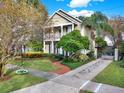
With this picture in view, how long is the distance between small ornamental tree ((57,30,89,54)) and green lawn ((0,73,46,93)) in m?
8.78

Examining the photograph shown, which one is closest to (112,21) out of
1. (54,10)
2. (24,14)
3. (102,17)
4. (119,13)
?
(119,13)

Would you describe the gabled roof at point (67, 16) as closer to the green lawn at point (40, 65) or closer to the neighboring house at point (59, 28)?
the neighboring house at point (59, 28)

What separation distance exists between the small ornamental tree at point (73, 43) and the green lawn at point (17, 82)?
878 cm

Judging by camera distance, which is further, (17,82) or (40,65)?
(40,65)

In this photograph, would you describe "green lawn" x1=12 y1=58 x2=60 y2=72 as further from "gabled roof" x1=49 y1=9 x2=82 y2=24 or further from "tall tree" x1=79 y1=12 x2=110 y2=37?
"tall tree" x1=79 y1=12 x2=110 y2=37

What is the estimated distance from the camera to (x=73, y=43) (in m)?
20.6

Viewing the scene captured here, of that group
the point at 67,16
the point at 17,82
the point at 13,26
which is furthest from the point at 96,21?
the point at 17,82

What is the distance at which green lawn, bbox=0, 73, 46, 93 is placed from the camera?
1021 cm

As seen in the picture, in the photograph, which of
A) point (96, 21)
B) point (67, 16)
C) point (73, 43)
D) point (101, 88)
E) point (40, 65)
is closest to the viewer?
point (101, 88)

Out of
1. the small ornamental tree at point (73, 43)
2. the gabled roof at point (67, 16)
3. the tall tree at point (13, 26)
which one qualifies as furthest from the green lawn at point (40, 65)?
the gabled roof at point (67, 16)

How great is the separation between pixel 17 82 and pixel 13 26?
4.17 metres

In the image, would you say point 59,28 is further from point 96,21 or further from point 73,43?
point 73,43

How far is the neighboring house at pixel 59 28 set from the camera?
25594mm

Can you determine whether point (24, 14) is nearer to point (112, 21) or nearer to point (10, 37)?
point (10, 37)
